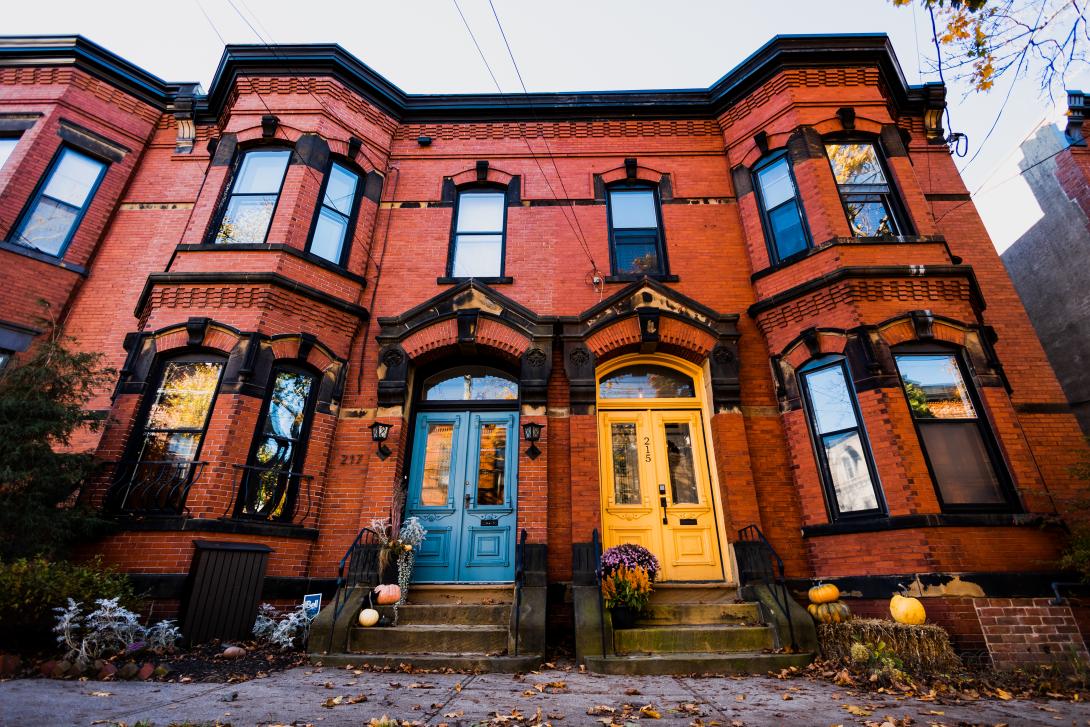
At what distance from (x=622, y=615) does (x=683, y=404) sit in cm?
353

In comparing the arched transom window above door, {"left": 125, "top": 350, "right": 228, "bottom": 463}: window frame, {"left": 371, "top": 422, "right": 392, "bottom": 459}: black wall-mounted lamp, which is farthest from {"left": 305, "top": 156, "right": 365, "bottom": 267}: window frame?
{"left": 371, "top": 422, "right": 392, "bottom": 459}: black wall-mounted lamp

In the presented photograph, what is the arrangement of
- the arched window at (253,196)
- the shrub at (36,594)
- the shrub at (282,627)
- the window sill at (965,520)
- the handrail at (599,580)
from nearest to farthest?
the shrub at (36,594), the handrail at (599,580), the shrub at (282,627), the window sill at (965,520), the arched window at (253,196)

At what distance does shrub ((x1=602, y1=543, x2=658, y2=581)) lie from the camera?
6316mm

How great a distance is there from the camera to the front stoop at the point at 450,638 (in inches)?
211

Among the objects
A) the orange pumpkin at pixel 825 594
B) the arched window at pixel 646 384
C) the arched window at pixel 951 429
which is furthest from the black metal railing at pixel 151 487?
the arched window at pixel 951 429

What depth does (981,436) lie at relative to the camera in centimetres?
687

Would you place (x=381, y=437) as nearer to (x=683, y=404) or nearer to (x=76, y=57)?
(x=683, y=404)

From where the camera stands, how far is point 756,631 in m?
5.82

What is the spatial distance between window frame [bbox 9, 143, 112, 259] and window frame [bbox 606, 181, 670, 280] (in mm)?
9546

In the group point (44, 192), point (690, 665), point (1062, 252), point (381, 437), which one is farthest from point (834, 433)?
point (44, 192)

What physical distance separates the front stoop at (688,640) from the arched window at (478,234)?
5.65m

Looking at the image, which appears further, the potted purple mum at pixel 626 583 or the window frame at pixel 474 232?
the window frame at pixel 474 232

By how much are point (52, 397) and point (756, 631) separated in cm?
874

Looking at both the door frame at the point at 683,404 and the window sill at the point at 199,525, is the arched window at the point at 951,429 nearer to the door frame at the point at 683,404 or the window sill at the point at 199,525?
the door frame at the point at 683,404
